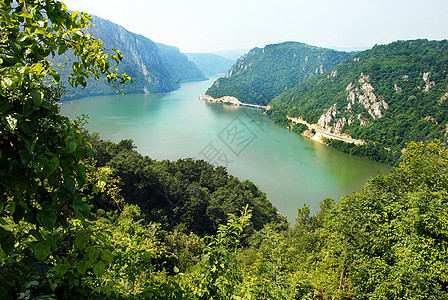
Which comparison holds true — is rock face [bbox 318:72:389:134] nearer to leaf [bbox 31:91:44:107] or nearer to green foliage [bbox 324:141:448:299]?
green foliage [bbox 324:141:448:299]

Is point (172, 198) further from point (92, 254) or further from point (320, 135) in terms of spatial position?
point (320, 135)

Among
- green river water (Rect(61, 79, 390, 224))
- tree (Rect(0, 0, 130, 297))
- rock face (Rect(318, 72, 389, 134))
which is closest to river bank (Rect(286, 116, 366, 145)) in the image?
rock face (Rect(318, 72, 389, 134))

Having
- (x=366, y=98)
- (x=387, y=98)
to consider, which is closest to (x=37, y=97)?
(x=387, y=98)

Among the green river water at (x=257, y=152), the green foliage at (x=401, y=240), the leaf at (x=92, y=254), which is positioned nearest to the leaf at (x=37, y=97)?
the leaf at (x=92, y=254)

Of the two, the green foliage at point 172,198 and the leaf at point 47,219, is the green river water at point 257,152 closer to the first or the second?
the green foliage at point 172,198

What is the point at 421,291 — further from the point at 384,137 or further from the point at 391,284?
the point at 384,137
